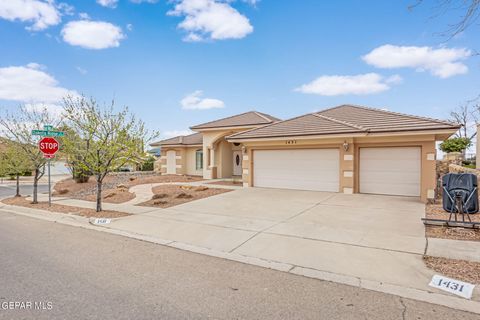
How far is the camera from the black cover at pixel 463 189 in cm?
751

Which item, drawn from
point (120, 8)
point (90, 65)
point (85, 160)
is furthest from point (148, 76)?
point (85, 160)

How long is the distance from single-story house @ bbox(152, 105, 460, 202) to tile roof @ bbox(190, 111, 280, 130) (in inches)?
146

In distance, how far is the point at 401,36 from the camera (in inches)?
472

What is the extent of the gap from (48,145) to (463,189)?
1387cm

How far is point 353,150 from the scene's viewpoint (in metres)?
13.3

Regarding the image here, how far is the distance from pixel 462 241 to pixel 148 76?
16384mm

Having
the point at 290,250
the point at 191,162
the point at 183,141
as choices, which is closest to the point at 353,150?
the point at 290,250

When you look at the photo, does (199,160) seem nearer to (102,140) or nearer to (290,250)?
(102,140)

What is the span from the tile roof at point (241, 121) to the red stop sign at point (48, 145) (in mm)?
11508

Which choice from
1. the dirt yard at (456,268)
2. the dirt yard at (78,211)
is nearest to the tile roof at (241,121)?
the dirt yard at (78,211)

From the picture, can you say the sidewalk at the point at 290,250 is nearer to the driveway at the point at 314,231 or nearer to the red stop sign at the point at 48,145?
the driveway at the point at 314,231

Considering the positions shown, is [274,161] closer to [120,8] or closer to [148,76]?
[148,76]

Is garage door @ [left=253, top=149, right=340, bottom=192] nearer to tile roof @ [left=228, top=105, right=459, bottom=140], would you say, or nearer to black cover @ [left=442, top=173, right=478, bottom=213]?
tile roof @ [left=228, top=105, right=459, bottom=140]

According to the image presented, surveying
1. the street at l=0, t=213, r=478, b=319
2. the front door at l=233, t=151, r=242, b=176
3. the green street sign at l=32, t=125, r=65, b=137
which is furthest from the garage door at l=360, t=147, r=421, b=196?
the green street sign at l=32, t=125, r=65, b=137
